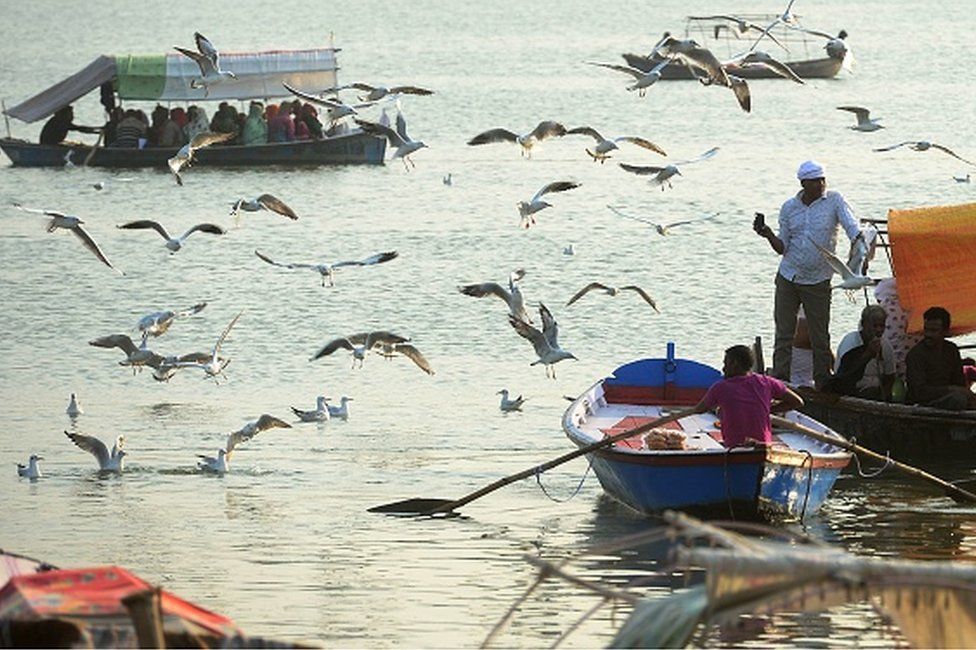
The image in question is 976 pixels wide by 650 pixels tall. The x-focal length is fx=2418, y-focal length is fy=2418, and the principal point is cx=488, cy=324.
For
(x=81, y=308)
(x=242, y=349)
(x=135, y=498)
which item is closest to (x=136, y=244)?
(x=81, y=308)

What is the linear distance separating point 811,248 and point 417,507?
300 centimetres

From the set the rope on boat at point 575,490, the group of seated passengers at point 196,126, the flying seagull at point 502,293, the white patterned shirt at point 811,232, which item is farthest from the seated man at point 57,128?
the white patterned shirt at point 811,232

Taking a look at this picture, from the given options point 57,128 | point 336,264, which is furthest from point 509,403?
point 57,128

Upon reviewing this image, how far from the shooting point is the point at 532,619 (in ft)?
39.1

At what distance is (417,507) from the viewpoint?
14625 millimetres

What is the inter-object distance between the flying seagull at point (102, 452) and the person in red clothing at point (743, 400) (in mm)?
5004

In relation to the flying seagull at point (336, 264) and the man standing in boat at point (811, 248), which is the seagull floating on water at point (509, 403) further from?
the man standing in boat at point (811, 248)

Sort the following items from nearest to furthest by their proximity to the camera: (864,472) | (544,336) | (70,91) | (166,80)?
(864,472), (544,336), (166,80), (70,91)

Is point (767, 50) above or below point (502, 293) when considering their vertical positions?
below

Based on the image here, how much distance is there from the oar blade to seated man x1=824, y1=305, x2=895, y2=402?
271 centimetres

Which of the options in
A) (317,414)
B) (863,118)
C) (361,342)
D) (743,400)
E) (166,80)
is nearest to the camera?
(743,400)

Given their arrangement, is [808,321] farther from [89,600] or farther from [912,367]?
[89,600]

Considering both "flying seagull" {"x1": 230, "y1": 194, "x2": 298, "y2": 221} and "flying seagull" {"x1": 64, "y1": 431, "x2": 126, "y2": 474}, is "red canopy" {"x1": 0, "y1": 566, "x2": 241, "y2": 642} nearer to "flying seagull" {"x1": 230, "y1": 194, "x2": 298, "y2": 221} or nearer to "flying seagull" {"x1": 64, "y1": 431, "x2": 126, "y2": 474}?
"flying seagull" {"x1": 64, "y1": 431, "x2": 126, "y2": 474}

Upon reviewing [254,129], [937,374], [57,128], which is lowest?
[57,128]
